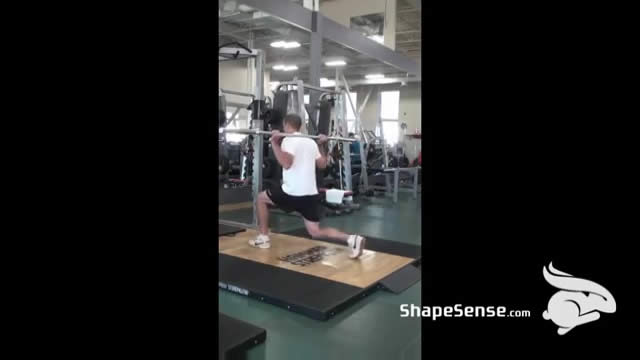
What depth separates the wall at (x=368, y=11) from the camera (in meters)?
8.68

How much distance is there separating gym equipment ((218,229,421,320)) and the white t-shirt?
0.57 metres

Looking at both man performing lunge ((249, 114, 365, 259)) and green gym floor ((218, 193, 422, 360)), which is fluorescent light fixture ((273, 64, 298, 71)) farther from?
green gym floor ((218, 193, 422, 360))

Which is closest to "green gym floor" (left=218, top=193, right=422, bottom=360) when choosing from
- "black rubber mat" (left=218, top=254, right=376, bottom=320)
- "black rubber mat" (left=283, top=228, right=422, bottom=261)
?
"black rubber mat" (left=218, top=254, right=376, bottom=320)

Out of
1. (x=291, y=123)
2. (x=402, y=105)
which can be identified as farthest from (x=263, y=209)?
(x=402, y=105)

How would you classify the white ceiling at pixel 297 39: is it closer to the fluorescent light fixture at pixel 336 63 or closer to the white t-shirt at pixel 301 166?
the fluorescent light fixture at pixel 336 63

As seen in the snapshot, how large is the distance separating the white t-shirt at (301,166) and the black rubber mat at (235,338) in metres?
1.77

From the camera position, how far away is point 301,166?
11.1ft

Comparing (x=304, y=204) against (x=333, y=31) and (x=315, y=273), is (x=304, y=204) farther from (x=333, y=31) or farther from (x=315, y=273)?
(x=333, y=31)
